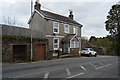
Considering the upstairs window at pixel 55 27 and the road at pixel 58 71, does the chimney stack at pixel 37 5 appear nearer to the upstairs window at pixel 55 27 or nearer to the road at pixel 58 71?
the upstairs window at pixel 55 27

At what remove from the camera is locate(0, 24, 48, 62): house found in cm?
1800

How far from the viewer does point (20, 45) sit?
1997 cm

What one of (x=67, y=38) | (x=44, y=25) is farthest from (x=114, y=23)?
(x=44, y=25)

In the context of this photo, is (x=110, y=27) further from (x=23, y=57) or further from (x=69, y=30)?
(x=23, y=57)

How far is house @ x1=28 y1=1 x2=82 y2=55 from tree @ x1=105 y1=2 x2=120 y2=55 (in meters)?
10.7

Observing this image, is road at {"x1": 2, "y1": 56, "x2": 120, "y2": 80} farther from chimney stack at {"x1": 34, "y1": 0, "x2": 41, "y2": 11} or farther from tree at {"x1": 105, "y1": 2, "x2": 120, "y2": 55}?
tree at {"x1": 105, "y1": 2, "x2": 120, "y2": 55}

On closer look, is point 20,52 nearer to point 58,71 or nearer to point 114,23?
point 58,71

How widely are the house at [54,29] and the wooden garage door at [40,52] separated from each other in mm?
4690

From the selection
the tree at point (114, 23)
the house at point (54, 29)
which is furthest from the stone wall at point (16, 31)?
the tree at point (114, 23)

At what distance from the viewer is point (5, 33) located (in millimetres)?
19188

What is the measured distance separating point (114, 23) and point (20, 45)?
2608 cm

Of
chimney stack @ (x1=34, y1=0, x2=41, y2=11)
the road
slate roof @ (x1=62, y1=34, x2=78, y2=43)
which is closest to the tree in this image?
slate roof @ (x1=62, y1=34, x2=78, y2=43)

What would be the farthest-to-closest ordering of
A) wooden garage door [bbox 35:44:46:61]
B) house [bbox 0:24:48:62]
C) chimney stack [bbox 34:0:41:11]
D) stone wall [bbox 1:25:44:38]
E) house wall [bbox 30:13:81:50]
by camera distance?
chimney stack [bbox 34:0:41:11], house wall [bbox 30:13:81:50], wooden garage door [bbox 35:44:46:61], stone wall [bbox 1:25:44:38], house [bbox 0:24:48:62]

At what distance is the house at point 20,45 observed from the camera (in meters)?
18.0
